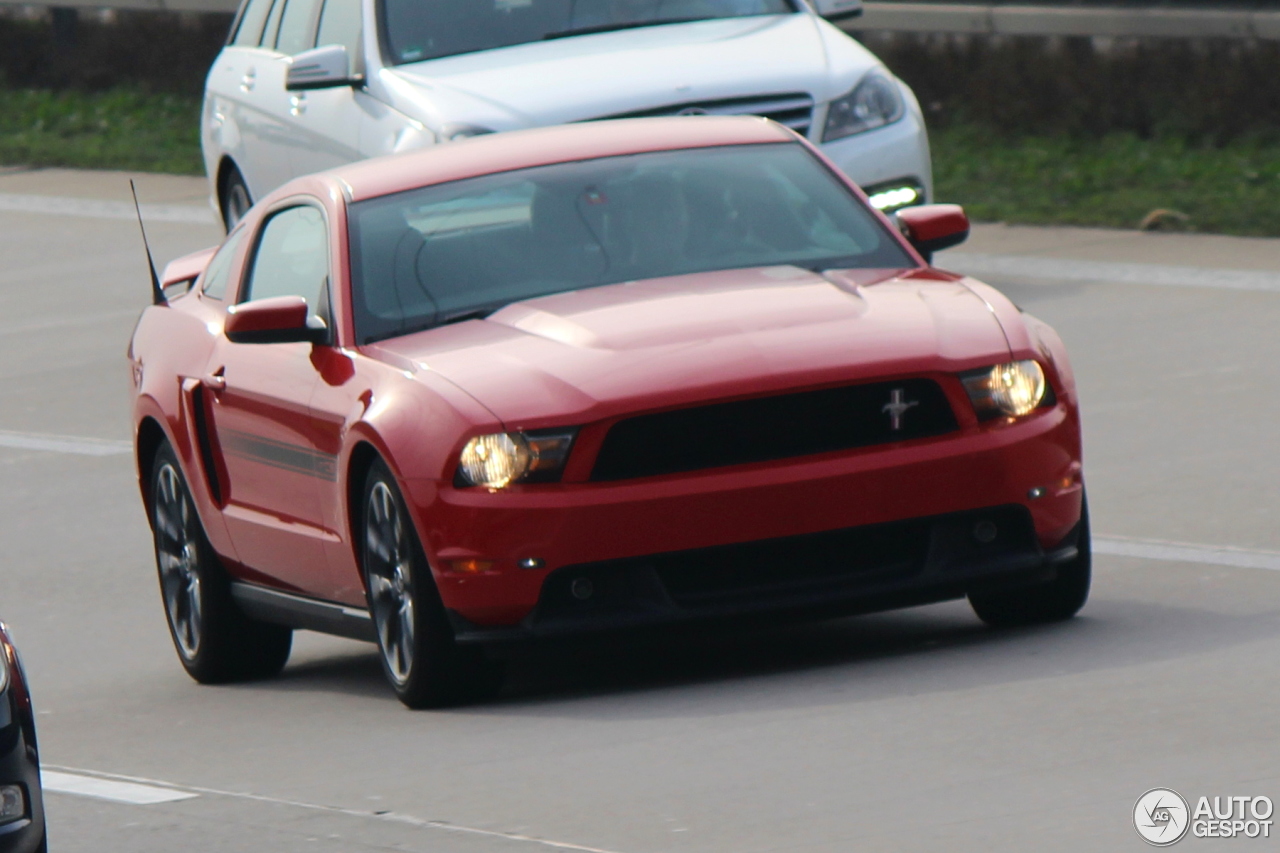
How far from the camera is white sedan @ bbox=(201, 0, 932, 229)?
533 inches

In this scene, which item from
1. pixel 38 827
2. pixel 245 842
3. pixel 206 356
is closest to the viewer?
pixel 38 827

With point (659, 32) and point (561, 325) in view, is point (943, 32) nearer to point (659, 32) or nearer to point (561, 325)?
point (659, 32)

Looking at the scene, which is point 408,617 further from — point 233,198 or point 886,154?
point 233,198

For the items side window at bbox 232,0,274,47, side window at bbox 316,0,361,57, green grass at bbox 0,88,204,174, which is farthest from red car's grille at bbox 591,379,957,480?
green grass at bbox 0,88,204,174

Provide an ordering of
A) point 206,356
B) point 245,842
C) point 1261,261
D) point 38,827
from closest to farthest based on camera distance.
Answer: point 38,827 < point 245,842 < point 206,356 < point 1261,261

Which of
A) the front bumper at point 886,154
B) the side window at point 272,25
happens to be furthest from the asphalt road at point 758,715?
the side window at point 272,25

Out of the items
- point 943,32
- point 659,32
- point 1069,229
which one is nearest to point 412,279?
point 659,32

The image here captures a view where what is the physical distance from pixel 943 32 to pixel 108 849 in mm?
15303

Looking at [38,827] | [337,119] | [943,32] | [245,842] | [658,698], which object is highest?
[38,827]

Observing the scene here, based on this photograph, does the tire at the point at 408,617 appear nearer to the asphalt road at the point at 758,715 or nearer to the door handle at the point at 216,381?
the asphalt road at the point at 758,715

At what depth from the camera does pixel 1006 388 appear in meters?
7.77

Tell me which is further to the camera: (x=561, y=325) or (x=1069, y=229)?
(x=1069, y=229)

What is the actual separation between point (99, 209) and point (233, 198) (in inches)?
203

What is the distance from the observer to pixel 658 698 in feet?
25.2
